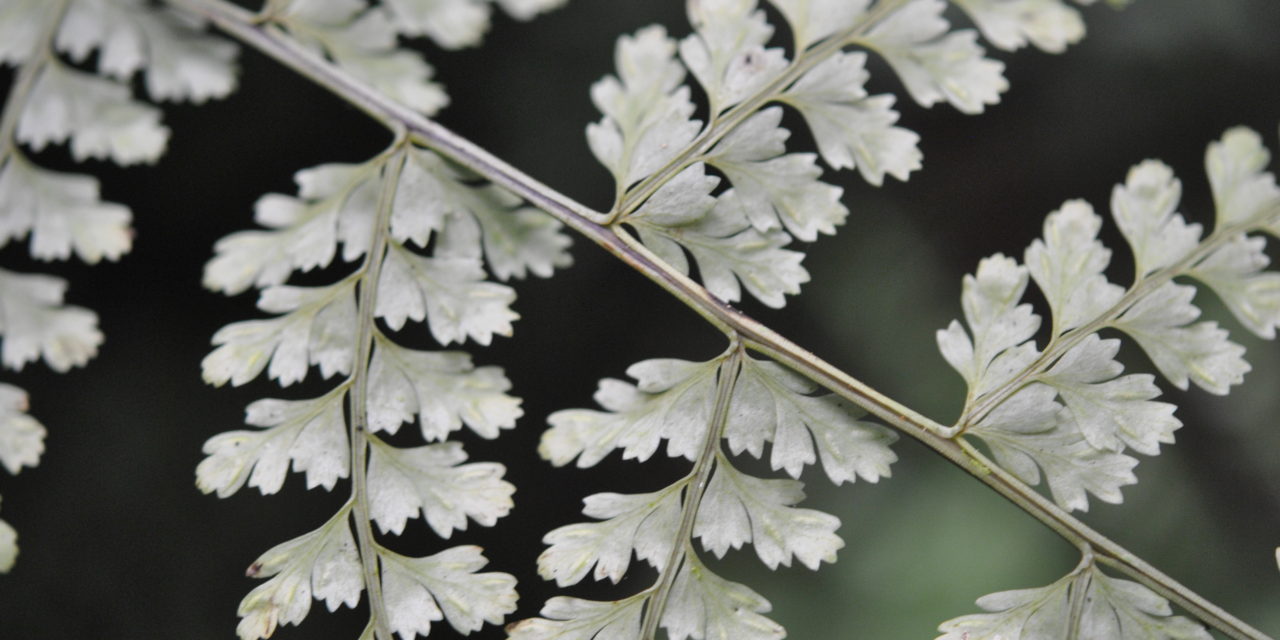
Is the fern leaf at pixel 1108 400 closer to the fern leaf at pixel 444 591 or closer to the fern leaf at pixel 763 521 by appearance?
the fern leaf at pixel 763 521

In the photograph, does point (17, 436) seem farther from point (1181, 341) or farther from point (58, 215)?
point (1181, 341)

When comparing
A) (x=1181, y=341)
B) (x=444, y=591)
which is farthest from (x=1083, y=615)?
(x=444, y=591)

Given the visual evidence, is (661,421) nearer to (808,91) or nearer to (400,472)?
(400,472)

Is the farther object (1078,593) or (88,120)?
(88,120)

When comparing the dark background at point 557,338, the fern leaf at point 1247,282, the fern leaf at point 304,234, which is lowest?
the dark background at point 557,338

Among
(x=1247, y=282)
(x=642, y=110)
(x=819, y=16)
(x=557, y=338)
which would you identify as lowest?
(x=557, y=338)

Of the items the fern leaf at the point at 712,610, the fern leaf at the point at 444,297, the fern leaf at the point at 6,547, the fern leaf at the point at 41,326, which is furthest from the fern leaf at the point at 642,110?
the fern leaf at the point at 6,547

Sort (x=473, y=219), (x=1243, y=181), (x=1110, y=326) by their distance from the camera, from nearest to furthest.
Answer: (x=1243, y=181)
(x=1110, y=326)
(x=473, y=219)

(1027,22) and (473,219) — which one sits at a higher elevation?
(1027,22)
